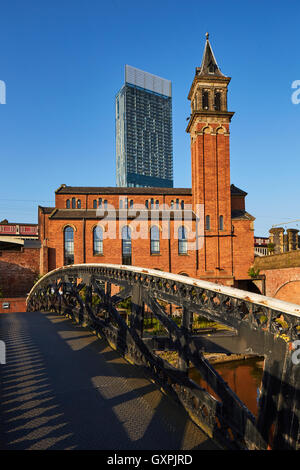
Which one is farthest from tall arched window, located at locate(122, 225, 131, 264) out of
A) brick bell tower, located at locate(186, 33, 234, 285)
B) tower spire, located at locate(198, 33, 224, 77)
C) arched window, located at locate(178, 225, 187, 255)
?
tower spire, located at locate(198, 33, 224, 77)

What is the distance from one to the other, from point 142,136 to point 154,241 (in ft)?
423

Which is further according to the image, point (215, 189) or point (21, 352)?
point (215, 189)

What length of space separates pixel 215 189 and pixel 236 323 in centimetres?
2620

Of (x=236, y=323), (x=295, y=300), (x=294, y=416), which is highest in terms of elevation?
(x=236, y=323)

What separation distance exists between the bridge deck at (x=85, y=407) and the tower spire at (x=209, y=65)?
29.6 metres

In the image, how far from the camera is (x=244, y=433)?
11.7 ft

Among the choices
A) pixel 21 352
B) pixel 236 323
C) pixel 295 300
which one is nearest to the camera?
pixel 236 323

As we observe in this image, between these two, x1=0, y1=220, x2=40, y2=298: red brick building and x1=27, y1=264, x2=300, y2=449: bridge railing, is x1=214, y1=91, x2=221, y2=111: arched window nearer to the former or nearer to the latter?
x1=0, y1=220, x2=40, y2=298: red brick building

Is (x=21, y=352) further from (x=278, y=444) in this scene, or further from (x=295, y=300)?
(x=295, y=300)

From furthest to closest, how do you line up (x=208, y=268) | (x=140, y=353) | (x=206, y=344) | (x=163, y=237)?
(x=163, y=237) → (x=208, y=268) → (x=140, y=353) → (x=206, y=344)

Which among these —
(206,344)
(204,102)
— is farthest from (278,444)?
(204,102)

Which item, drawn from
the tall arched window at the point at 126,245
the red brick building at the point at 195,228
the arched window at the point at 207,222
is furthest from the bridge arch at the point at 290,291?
the tall arched window at the point at 126,245

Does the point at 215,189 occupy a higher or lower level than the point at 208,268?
higher

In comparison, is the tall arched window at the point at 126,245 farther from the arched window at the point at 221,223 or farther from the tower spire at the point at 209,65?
the tower spire at the point at 209,65
